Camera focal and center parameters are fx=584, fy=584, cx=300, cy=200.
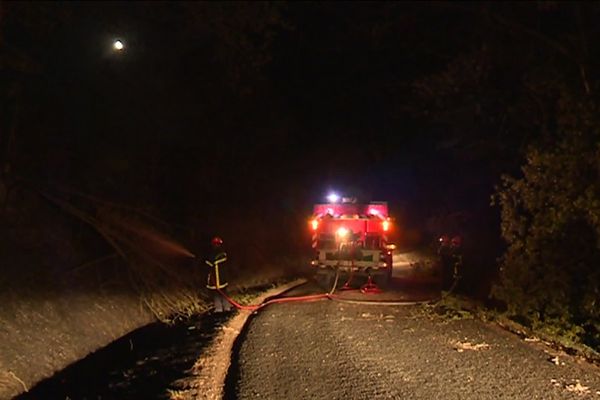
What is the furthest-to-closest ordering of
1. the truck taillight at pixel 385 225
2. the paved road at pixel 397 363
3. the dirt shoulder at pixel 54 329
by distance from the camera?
the truck taillight at pixel 385 225 → the dirt shoulder at pixel 54 329 → the paved road at pixel 397 363

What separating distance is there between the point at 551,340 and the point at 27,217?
31.2 ft

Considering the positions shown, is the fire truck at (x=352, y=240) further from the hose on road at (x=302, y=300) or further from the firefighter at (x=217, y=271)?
the firefighter at (x=217, y=271)

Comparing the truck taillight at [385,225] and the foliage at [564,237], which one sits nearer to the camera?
the foliage at [564,237]

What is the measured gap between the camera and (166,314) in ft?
38.3

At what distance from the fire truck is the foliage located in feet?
16.2

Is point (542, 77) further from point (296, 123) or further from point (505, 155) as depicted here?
point (296, 123)

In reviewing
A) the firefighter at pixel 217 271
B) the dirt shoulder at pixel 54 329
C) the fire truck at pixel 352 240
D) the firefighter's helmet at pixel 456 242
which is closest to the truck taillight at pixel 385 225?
the fire truck at pixel 352 240

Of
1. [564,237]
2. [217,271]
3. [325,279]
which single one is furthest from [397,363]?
[325,279]

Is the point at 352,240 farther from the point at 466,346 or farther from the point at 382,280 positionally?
the point at 466,346

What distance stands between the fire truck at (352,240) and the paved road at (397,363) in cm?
462

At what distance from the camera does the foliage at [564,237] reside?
889 centimetres

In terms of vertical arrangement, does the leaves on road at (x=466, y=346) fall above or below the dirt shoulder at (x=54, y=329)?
above

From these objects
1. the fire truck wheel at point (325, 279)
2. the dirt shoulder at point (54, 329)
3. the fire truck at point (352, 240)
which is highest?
the fire truck at point (352, 240)

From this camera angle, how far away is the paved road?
21.0 ft
